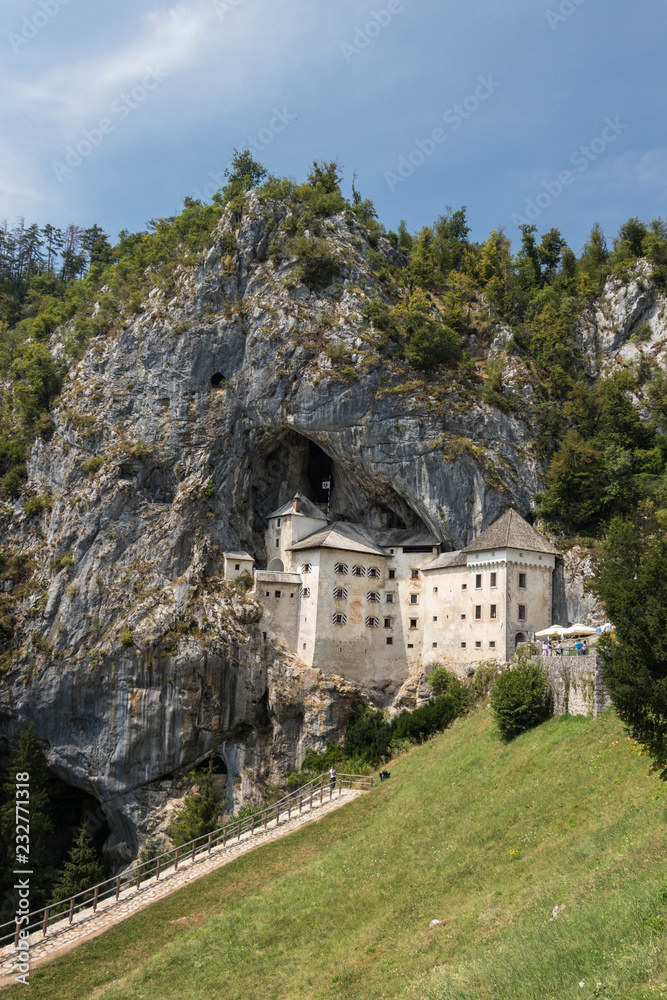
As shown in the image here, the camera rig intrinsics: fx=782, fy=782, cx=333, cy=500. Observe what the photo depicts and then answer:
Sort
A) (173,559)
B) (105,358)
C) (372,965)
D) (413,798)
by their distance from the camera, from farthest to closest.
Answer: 1. (105,358)
2. (173,559)
3. (413,798)
4. (372,965)

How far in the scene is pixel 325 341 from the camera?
61812 millimetres

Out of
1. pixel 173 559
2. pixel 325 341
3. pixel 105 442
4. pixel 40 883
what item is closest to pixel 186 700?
pixel 173 559

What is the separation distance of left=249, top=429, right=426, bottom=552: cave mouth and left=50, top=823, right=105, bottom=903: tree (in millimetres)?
24465

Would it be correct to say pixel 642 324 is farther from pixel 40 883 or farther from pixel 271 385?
pixel 40 883

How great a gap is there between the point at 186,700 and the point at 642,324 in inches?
1830

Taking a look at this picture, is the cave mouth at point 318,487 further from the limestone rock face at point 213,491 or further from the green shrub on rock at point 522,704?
the green shrub on rock at point 522,704

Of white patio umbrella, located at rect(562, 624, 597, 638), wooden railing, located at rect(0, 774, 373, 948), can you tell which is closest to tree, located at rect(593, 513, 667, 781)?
white patio umbrella, located at rect(562, 624, 597, 638)

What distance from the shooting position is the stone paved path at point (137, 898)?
26905 mm

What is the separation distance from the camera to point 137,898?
3098 cm

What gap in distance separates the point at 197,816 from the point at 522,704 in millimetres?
21878

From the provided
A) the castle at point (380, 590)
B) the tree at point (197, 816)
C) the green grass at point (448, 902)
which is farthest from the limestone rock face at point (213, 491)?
the green grass at point (448, 902)

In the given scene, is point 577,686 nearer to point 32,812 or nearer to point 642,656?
point 642,656

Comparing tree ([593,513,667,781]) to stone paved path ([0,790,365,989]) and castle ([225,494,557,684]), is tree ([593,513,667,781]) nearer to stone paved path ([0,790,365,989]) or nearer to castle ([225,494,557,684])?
stone paved path ([0,790,365,989])

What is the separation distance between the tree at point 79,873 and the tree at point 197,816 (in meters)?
6.04
